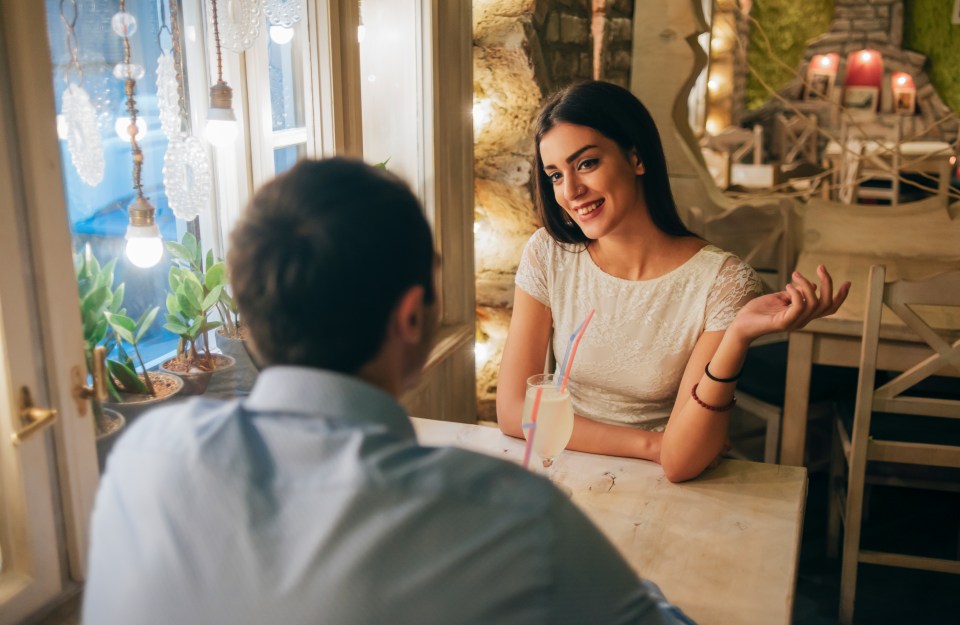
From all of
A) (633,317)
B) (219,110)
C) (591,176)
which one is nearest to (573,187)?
(591,176)

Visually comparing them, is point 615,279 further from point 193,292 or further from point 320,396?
point 320,396

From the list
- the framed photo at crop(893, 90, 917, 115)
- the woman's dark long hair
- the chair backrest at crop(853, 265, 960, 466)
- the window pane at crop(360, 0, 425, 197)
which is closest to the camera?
the woman's dark long hair

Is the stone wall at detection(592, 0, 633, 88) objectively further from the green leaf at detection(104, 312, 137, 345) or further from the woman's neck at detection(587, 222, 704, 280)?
the green leaf at detection(104, 312, 137, 345)

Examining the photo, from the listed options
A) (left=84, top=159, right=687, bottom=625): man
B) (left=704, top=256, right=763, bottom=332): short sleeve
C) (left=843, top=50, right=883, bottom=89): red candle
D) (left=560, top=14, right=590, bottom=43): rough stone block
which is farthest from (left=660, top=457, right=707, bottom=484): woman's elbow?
(left=843, top=50, right=883, bottom=89): red candle

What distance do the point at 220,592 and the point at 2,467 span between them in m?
0.73

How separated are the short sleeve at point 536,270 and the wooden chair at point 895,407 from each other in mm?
798

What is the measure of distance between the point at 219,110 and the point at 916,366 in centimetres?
171

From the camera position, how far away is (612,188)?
5.71ft

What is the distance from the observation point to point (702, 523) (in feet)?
4.32

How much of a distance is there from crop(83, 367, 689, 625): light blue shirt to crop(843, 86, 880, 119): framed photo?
9.62m

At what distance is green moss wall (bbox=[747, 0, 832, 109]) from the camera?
8.65m

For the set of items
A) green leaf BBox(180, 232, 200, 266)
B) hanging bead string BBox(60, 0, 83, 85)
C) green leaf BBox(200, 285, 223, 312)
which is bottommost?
green leaf BBox(200, 285, 223, 312)

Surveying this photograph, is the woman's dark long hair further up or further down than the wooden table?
further up

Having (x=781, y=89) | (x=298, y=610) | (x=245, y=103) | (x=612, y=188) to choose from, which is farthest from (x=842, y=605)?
(x=781, y=89)
